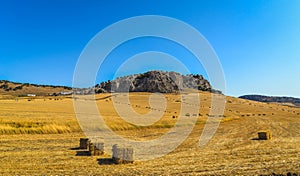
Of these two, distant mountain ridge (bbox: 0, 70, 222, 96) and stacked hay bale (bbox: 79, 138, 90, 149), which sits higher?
distant mountain ridge (bbox: 0, 70, 222, 96)

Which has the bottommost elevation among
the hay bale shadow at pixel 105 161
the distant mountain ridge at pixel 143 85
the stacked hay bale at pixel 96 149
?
the hay bale shadow at pixel 105 161

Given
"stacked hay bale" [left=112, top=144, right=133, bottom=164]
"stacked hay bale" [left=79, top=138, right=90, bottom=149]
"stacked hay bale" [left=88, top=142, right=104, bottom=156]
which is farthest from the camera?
"stacked hay bale" [left=79, top=138, right=90, bottom=149]

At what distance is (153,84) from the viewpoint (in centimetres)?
17150

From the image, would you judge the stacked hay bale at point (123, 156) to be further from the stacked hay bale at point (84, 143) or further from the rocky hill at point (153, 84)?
the rocky hill at point (153, 84)

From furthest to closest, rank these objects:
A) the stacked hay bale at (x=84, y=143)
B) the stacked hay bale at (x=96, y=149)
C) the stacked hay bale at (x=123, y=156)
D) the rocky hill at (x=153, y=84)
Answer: the rocky hill at (x=153, y=84), the stacked hay bale at (x=84, y=143), the stacked hay bale at (x=96, y=149), the stacked hay bale at (x=123, y=156)

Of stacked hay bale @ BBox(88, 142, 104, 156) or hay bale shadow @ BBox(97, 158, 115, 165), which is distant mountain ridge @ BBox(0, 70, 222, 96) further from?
hay bale shadow @ BBox(97, 158, 115, 165)

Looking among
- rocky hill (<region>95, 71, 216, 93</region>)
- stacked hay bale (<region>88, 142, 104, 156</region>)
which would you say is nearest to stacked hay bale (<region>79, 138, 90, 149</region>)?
stacked hay bale (<region>88, 142, 104, 156</region>)

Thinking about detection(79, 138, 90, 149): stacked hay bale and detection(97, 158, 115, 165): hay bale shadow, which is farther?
detection(79, 138, 90, 149): stacked hay bale

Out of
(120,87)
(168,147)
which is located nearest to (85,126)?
(168,147)

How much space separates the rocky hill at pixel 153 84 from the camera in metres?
160

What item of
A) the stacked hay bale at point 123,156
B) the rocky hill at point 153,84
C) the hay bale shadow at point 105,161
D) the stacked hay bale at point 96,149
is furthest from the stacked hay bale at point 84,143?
the rocky hill at point 153,84

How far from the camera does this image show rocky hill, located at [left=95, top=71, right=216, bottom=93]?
160m

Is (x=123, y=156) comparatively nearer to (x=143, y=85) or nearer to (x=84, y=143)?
(x=84, y=143)

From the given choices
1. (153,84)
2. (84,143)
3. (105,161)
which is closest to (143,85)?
(153,84)
